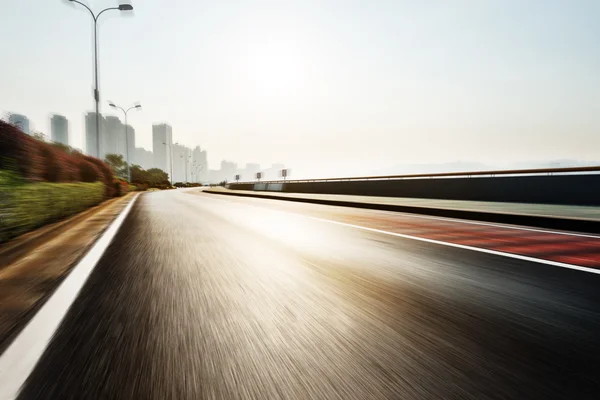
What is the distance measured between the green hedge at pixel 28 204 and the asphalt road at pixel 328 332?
8.10 ft

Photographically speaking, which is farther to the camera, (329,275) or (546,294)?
(329,275)

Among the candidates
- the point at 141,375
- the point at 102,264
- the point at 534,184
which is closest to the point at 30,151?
the point at 102,264

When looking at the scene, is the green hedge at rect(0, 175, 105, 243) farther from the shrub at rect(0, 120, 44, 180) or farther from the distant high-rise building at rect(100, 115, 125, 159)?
the distant high-rise building at rect(100, 115, 125, 159)

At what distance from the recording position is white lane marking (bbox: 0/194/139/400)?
1.79 m

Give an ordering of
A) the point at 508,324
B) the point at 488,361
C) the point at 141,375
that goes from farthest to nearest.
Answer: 1. the point at 508,324
2. the point at 488,361
3. the point at 141,375

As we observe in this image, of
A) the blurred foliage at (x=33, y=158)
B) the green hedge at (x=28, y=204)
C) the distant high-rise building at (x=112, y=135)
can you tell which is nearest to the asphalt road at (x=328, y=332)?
the green hedge at (x=28, y=204)

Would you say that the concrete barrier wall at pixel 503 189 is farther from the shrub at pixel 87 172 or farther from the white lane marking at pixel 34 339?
the shrub at pixel 87 172

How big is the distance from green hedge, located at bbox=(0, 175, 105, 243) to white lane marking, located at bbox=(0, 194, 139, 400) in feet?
8.42

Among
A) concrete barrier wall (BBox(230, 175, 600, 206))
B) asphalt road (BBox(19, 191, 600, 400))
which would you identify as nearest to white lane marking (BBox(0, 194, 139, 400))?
asphalt road (BBox(19, 191, 600, 400))

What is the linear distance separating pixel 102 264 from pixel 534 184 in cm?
1537

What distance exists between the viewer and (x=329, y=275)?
3961mm

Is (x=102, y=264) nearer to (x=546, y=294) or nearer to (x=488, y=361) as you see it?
(x=488, y=361)

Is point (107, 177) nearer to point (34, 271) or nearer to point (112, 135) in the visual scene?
point (34, 271)

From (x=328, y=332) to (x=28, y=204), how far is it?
662 cm
